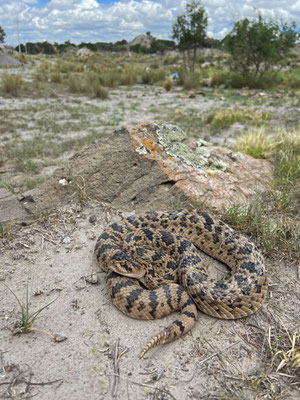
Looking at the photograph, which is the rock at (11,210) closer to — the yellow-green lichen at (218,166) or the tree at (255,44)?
the yellow-green lichen at (218,166)

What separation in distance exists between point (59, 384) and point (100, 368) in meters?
0.35

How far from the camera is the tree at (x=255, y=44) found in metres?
21.4

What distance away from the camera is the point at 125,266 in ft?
11.6

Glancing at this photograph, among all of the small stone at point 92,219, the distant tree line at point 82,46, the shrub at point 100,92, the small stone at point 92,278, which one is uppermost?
the distant tree line at point 82,46

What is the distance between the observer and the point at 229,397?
2.44 meters

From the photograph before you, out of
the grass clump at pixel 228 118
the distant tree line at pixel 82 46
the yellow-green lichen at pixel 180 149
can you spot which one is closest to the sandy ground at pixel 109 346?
the yellow-green lichen at pixel 180 149

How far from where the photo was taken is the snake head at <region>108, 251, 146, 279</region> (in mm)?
3504

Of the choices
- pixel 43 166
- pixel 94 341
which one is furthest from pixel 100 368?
pixel 43 166

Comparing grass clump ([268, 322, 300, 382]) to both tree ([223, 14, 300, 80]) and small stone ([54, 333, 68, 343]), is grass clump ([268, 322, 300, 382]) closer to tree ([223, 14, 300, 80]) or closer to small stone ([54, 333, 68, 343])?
small stone ([54, 333, 68, 343])

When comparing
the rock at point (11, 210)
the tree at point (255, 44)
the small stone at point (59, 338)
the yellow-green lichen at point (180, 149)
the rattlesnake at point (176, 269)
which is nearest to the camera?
the small stone at point (59, 338)

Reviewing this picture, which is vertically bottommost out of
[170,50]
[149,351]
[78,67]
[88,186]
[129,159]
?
[149,351]

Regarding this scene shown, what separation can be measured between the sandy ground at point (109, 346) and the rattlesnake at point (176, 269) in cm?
14

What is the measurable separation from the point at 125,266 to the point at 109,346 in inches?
33.2

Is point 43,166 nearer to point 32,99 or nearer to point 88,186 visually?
point 88,186
